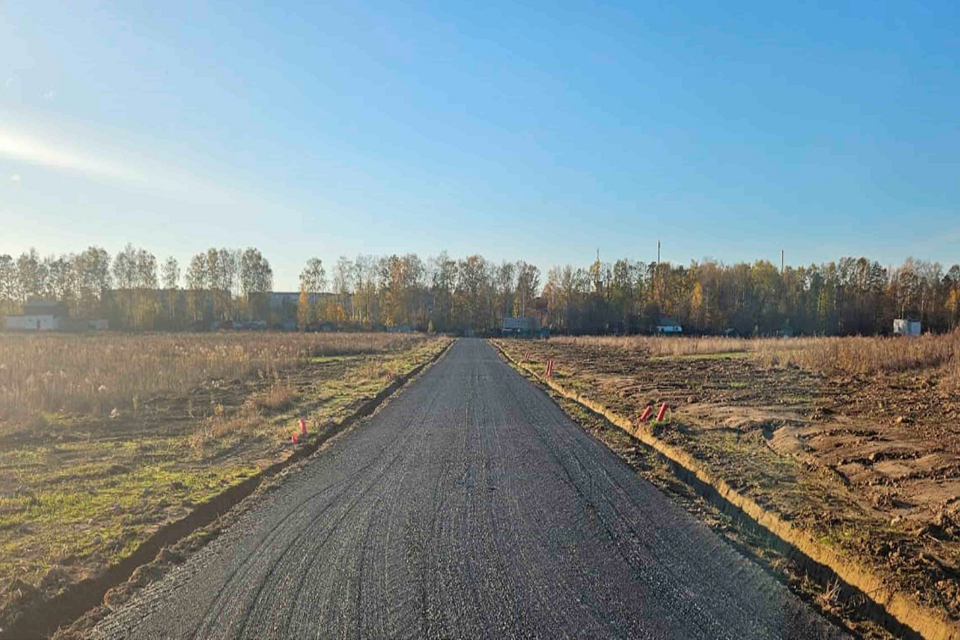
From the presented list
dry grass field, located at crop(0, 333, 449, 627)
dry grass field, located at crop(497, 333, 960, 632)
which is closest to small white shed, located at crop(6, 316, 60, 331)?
dry grass field, located at crop(0, 333, 449, 627)

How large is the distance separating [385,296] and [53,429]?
10452cm

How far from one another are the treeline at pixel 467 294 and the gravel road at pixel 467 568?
95031 mm

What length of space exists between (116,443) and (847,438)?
14007 mm

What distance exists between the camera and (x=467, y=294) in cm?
12062

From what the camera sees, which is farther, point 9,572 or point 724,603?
point 9,572

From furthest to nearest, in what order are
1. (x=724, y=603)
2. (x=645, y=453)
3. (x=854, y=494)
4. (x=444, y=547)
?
(x=645, y=453) < (x=854, y=494) < (x=444, y=547) < (x=724, y=603)

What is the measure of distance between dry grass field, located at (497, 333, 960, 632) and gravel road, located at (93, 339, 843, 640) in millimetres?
1600

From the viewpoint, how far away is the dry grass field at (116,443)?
6.76 meters

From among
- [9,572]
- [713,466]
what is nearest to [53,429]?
[9,572]

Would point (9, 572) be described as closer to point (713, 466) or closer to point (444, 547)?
point (444, 547)

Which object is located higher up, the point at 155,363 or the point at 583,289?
the point at 583,289

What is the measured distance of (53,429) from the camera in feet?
45.2

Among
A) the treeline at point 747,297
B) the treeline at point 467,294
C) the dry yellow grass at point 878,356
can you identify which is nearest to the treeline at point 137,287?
the treeline at point 467,294

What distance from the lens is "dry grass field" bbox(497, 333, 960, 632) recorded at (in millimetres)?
6793
